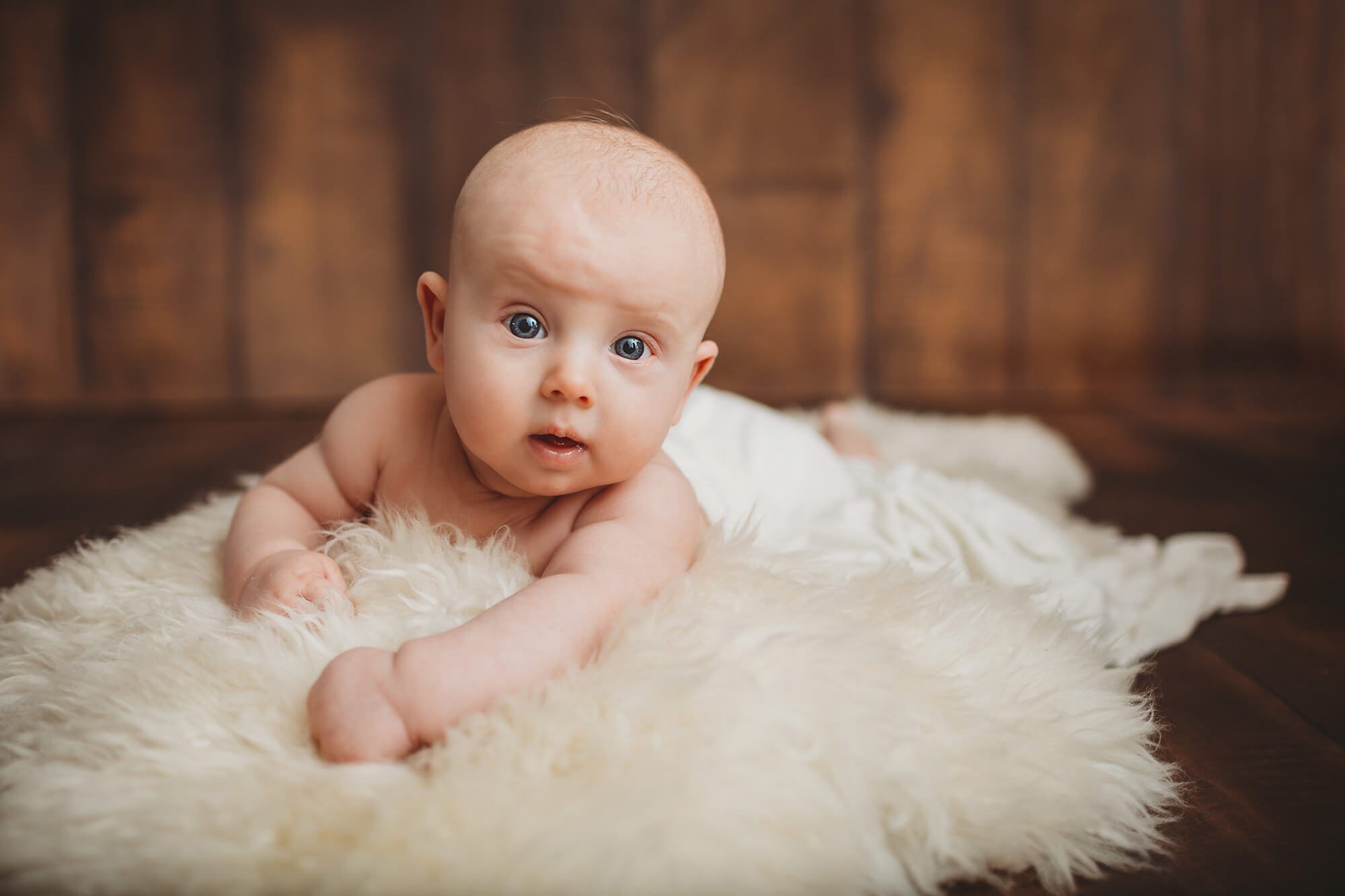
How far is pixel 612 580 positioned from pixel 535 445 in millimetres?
111

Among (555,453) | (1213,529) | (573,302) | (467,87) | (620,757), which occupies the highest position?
(467,87)

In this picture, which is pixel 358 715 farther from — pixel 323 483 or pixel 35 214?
pixel 35 214

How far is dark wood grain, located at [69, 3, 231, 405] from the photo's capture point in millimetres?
2312

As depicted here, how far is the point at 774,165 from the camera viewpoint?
2459 millimetres

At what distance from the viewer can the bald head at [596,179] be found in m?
0.75

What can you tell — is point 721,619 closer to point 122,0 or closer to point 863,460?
point 863,460

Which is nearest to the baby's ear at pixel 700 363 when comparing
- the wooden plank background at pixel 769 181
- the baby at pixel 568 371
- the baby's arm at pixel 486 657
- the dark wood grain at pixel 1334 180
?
the baby at pixel 568 371

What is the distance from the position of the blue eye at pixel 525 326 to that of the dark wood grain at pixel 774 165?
1.71 meters

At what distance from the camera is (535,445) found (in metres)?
0.77

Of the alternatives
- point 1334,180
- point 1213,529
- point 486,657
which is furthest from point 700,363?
point 1334,180

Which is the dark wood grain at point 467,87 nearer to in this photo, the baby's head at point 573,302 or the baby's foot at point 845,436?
the baby's foot at point 845,436

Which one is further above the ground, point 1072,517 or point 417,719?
point 417,719

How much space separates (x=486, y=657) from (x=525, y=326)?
0.78 feet

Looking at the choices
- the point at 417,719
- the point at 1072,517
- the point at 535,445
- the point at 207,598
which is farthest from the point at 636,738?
the point at 1072,517
